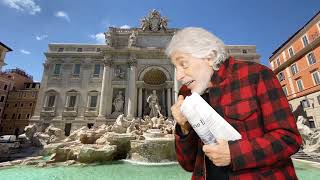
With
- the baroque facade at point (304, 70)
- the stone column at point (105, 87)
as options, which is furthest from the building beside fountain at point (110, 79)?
the baroque facade at point (304, 70)

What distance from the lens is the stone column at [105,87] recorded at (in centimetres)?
2153

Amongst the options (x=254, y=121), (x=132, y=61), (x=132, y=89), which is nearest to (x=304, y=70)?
(x=132, y=89)

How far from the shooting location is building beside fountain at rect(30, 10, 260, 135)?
22.3 m

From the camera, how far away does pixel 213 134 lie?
1053 mm

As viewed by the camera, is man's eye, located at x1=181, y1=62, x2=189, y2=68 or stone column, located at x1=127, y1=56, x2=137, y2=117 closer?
man's eye, located at x1=181, y1=62, x2=189, y2=68

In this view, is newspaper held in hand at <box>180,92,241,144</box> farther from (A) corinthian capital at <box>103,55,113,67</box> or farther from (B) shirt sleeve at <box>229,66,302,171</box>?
(A) corinthian capital at <box>103,55,113,67</box>

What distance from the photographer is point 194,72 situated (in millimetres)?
1355

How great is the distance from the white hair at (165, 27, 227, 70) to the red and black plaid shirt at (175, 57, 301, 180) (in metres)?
0.07

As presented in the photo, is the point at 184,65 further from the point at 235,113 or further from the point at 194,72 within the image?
the point at 235,113

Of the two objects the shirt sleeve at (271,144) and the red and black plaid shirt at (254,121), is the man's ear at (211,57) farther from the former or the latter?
the shirt sleeve at (271,144)

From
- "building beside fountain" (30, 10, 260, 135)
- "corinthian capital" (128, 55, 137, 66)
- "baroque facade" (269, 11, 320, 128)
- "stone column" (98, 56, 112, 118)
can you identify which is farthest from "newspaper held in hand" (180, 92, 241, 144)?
"corinthian capital" (128, 55, 137, 66)

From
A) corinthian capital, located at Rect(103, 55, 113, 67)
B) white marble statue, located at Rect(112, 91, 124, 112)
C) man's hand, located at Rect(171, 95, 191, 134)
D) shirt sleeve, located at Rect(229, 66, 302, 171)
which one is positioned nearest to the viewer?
shirt sleeve, located at Rect(229, 66, 302, 171)

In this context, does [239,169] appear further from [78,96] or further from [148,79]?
[78,96]

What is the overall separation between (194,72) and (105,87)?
22085 mm
